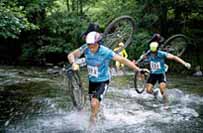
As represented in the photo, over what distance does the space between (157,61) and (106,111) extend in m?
2.15

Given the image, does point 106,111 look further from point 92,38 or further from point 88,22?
point 88,22

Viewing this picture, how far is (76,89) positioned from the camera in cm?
1057

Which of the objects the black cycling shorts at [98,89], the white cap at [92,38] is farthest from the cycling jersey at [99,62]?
the white cap at [92,38]

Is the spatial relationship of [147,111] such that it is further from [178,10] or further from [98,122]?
[178,10]

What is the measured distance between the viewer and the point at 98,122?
9.91m

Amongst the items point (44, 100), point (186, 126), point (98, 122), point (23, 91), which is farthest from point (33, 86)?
point (186, 126)

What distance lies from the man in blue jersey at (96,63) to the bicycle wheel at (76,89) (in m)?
0.98

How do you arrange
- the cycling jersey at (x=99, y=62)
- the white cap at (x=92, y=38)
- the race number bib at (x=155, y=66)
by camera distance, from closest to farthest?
the white cap at (x=92, y=38) < the cycling jersey at (x=99, y=62) < the race number bib at (x=155, y=66)

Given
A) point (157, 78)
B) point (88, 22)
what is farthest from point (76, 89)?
point (88, 22)

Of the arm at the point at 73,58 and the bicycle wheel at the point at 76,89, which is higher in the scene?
the arm at the point at 73,58

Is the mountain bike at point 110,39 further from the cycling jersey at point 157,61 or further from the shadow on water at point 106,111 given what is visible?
the cycling jersey at point 157,61

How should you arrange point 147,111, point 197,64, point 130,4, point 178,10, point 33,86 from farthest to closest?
point 130,4, point 178,10, point 197,64, point 33,86, point 147,111

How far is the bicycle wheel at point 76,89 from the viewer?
10.1 m

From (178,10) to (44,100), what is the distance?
14683 mm
